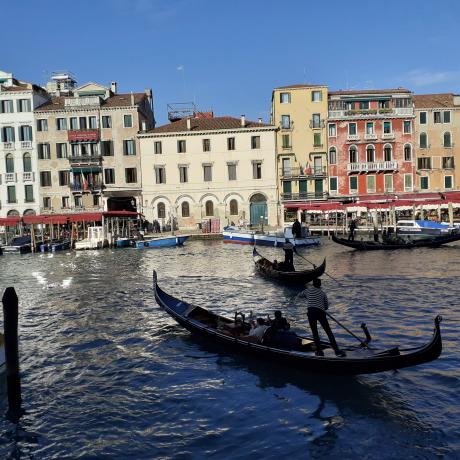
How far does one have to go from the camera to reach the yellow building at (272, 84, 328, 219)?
43062 millimetres

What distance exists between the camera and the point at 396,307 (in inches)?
518

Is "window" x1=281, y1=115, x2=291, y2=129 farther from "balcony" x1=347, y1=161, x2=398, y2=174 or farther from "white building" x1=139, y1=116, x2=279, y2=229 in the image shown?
"balcony" x1=347, y1=161, x2=398, y2=174

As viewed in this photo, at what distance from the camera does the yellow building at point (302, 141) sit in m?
43.1

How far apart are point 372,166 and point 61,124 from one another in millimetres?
25314

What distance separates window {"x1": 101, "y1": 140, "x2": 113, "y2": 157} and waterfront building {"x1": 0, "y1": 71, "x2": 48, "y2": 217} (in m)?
5.63

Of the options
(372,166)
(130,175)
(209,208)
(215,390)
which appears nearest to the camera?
(215,390)

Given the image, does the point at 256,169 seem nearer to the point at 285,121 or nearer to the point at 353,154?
the point at 285,121

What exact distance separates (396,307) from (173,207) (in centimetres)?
3155

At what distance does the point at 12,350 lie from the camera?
7605 millimetres

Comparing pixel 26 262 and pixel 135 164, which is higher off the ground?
pixel 135 164

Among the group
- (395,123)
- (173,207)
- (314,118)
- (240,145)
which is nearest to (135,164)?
(173,207)

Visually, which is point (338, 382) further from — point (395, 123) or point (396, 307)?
point (395, 123)

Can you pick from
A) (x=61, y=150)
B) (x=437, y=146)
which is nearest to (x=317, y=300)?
(x=437, y=146)

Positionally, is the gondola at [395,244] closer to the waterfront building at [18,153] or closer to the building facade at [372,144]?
the building facade at [372,144]
